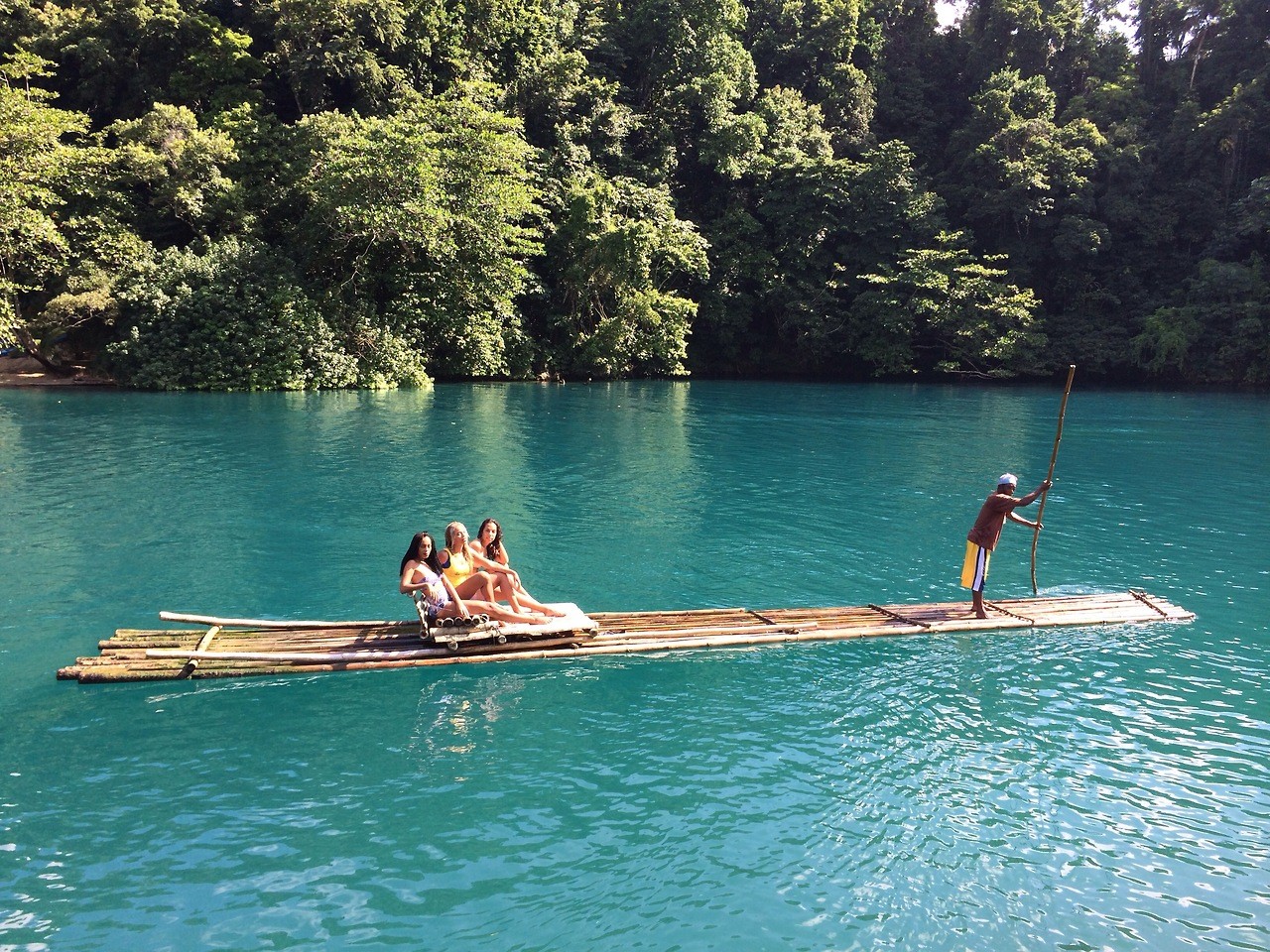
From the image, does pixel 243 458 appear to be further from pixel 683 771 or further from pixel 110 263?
pixel 110 263

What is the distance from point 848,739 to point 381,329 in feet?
121

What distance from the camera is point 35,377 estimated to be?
38.4 metres

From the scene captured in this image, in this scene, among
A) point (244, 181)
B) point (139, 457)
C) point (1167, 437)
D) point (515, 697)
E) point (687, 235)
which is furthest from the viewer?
point (687, 235)

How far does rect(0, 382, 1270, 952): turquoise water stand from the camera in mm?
6238

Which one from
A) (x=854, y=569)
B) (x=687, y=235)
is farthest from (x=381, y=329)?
(x=854, y=569)

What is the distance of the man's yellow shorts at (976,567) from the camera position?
11739mm

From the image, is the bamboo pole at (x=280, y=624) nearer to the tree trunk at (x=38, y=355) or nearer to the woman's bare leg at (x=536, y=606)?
the woman's bare leg at (x=536, y=606)

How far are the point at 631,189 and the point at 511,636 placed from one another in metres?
43.0

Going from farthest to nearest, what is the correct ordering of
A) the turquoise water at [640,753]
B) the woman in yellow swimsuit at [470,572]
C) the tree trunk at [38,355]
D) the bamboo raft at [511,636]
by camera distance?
1. the tree trunk at [38,355]
2. the woman in yellow swimsuit at [470,572]
3. the bamboo raft at [511,636]
4. the turquoise water at [640,753]

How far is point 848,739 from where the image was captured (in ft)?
28.8

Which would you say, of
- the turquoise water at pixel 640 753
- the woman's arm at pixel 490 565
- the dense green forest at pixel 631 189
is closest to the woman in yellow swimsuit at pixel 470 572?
the woman's arm at pixel 490 565

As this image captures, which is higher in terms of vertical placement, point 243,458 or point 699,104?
point 699,104

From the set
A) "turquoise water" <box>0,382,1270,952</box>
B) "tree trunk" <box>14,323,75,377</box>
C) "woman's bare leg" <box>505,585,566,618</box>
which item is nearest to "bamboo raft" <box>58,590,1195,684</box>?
"woman's bare leg" <box>505,585,566,618</box>

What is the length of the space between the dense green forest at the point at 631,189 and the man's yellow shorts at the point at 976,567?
3237 centimetres
